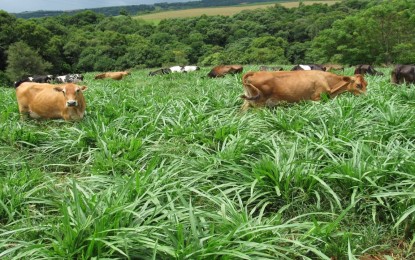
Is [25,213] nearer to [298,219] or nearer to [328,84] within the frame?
[298,219]

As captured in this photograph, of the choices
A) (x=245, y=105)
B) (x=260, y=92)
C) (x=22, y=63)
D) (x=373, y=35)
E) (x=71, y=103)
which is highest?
(x=71, y=103)

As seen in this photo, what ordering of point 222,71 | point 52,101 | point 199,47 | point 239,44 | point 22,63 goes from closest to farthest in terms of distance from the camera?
point 52,101 → point 222,71 → point 22,63 → point 199,47 → point 239,44

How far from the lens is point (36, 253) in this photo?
241 centimetres

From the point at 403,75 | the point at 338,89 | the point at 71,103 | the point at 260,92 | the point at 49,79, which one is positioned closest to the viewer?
the point at 71,103

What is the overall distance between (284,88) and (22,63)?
38519 millimetres

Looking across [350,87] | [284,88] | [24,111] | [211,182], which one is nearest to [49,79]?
[24,111]

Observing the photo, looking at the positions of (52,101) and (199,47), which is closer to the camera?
(52,101)

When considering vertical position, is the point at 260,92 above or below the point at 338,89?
above

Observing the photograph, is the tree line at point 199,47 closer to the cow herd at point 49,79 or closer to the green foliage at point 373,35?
the green foliage at point 373,35

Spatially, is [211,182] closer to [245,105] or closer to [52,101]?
[245,105]

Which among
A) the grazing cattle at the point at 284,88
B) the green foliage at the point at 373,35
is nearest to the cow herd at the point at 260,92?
the grazing cattle at the point at 284,88

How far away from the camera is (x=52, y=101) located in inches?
262

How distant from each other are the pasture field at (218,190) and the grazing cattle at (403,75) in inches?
166

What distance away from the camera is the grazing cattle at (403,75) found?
8773 mm
